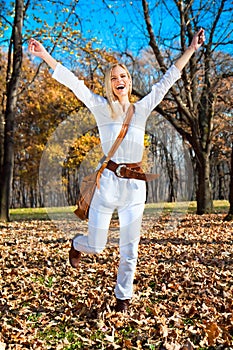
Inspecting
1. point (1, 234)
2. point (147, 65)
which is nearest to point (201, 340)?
point (1, 234)

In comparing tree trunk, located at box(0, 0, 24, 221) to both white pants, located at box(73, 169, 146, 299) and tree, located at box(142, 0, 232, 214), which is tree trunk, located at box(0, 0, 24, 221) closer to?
tree, located at box(142, 0, 232, 214)

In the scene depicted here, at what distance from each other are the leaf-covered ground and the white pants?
0.18m

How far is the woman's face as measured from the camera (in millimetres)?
3682

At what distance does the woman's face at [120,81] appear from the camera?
3.68 m

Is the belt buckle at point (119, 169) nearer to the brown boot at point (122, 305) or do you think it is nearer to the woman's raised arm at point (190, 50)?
the woman's raised arm at point (190, 50)

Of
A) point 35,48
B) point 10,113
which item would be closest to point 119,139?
point 35,48

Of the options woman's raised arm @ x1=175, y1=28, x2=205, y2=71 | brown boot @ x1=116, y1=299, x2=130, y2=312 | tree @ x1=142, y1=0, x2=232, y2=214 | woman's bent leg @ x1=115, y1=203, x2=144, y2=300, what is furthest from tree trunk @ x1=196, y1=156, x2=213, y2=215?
woman's raised arm @ x1=175, y1=28, x2=205, y2=71

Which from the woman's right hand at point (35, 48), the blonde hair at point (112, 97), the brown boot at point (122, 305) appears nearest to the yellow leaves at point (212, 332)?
the brown boot at point (122, 305)

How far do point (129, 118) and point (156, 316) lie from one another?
7.10ft

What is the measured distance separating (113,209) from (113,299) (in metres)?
1.63

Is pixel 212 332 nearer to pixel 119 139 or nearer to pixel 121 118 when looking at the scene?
pixel 119 139

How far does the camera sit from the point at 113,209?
3.81m

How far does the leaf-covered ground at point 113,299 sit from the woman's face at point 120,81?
114 cm

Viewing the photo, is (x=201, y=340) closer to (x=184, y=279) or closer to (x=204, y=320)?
(x=204, y=320)
